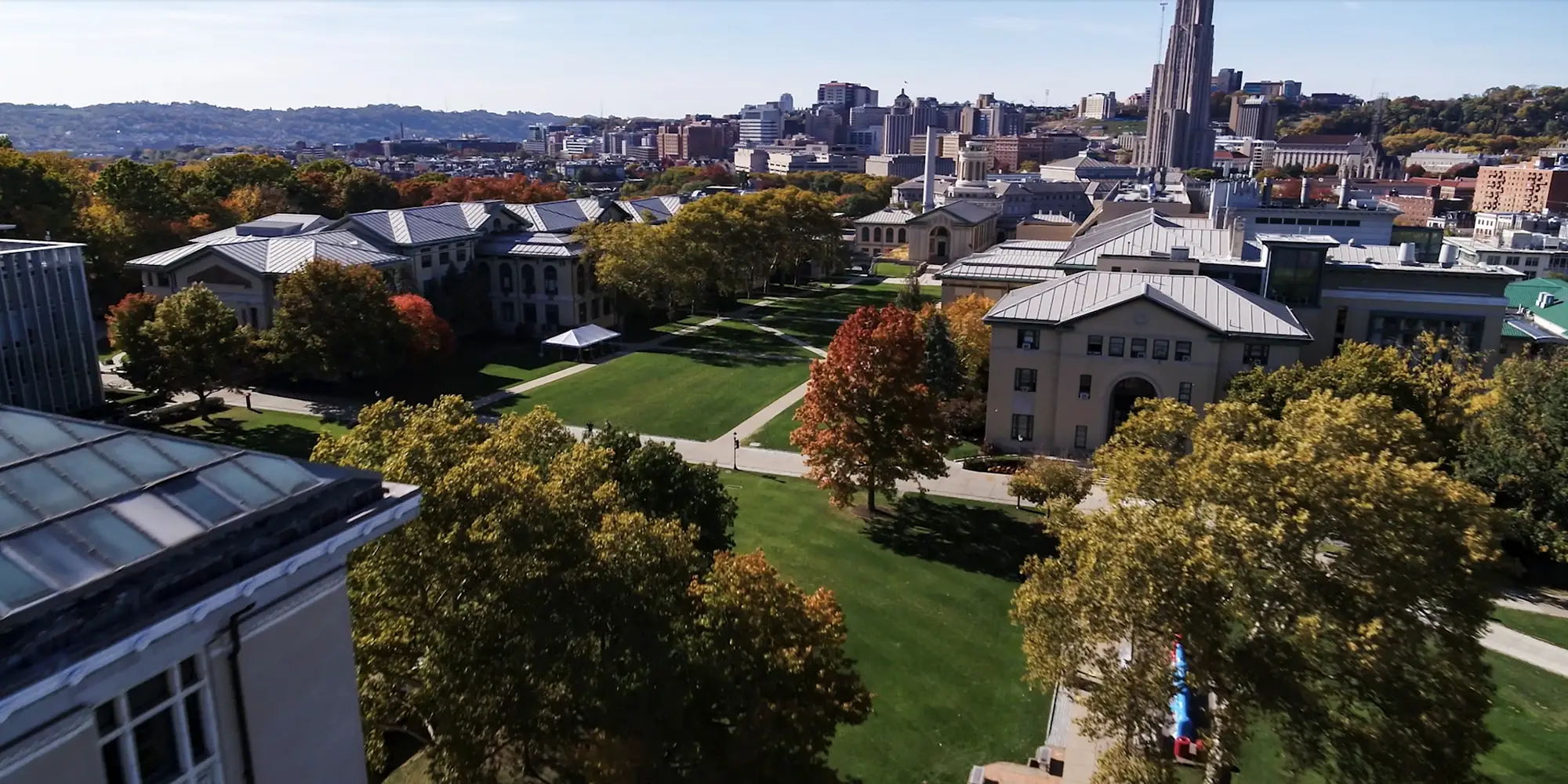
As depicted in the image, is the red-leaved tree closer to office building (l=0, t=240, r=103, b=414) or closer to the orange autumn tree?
office building (l=0, t=240, r=103, b=414)

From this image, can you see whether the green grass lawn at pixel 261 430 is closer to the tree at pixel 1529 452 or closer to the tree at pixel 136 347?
the tree at pixel 136 347

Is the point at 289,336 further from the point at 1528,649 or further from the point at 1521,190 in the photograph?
the point at 1521,190

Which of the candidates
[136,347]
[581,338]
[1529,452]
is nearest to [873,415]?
[1529,452]

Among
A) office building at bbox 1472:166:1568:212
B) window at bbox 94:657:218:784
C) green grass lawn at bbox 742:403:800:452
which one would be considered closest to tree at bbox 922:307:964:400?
green grass lawn at bbox 742:403:800:452

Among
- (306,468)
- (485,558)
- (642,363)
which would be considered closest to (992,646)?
(485,558)

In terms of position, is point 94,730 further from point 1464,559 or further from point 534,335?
point 534,335

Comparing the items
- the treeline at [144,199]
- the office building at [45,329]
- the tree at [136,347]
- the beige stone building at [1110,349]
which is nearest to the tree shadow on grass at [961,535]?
the beige stone building at [1110,349]
